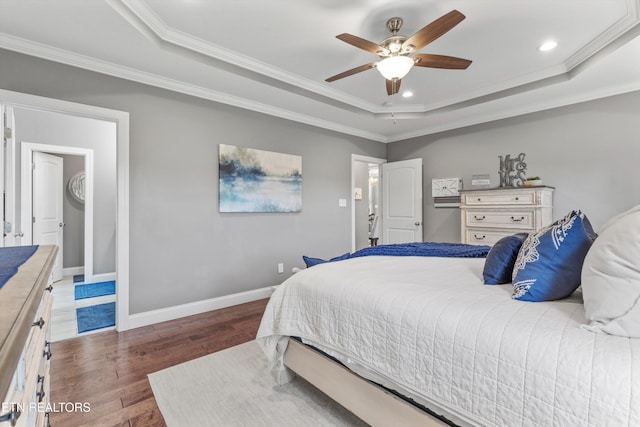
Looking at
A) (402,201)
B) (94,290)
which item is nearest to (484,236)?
(402,201)

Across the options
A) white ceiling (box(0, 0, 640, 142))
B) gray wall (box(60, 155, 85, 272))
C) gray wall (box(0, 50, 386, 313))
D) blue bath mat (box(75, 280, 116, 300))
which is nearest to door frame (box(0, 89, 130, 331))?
gray wall (box(0, 50, 386, 313))

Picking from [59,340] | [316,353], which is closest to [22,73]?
[59,340]

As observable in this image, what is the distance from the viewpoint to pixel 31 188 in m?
4.29

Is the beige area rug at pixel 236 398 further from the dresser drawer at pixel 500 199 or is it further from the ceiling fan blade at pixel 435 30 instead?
the dresser drawer at pixel 500 199

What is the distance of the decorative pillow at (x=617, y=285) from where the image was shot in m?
0.84

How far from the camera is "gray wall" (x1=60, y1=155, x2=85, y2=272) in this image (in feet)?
16.9

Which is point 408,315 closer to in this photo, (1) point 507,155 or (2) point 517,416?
(2) point 517,416

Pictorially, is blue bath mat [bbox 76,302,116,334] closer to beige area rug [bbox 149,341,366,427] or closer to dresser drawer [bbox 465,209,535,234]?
beige area rug [bbox 149,341,366,427]

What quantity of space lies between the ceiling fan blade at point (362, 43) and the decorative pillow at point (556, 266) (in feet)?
5.27

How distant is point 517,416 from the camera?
34.7 inches

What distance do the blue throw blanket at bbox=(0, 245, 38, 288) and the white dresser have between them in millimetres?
4020

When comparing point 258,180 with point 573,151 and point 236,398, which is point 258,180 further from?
point 573,151

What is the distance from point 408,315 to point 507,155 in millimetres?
3472

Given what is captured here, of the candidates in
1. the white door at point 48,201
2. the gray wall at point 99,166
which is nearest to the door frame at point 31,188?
the gray wall at point 99,166
